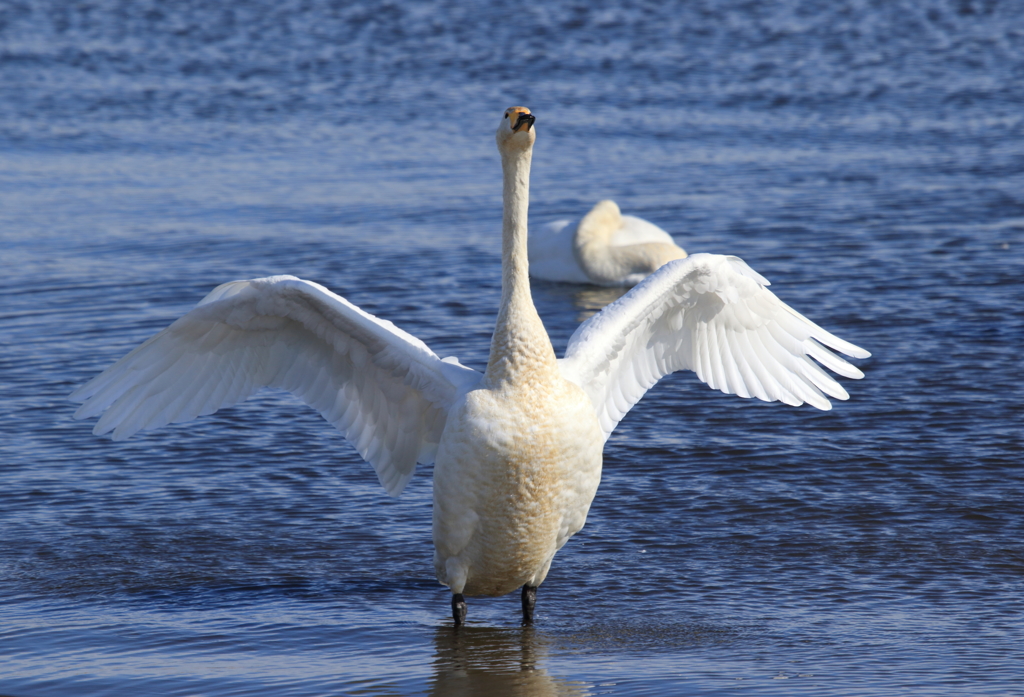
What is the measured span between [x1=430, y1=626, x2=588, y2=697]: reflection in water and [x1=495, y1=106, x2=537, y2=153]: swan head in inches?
79.1

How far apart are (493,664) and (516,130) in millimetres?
2100

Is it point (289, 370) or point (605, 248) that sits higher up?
point (605, 248)

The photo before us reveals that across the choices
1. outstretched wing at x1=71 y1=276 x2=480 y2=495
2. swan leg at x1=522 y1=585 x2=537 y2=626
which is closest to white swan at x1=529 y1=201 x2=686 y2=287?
outstretched wing at x1=71 y1=276 x2=480 y2=495

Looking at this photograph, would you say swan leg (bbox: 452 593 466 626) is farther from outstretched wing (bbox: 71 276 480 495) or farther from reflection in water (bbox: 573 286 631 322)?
reflection in water (bbox: 573 286 631 322)

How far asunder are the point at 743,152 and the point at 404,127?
400 cm

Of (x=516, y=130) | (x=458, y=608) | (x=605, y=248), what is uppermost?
(x=516, y=130)

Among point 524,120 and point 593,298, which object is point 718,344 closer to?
point 524,120

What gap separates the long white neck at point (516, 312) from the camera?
5293 mm

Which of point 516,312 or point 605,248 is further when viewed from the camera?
point 605,248

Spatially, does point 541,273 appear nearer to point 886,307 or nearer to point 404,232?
point 404,232

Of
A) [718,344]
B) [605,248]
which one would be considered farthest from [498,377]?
[605,248]

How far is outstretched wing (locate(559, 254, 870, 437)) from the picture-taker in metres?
5.88

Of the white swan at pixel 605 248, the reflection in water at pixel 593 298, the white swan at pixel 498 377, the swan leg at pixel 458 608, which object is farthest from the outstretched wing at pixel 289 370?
the white swan at pixel 605 248

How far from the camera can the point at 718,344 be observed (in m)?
6.27
